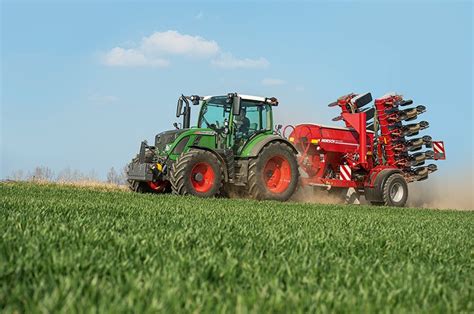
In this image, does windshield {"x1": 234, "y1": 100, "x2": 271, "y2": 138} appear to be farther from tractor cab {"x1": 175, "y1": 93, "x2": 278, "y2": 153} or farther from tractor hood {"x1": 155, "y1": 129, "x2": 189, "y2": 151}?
tractor hood {"x1": 155, "y1": 129, "x2": 189, "y2": 151}

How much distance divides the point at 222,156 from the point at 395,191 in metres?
5.55

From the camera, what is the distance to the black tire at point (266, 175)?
36.8 feet

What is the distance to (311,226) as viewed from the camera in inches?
218

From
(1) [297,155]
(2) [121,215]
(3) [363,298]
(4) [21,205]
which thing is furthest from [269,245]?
(1) [297,155]

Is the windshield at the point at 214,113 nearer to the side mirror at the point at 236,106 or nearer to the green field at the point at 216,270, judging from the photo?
the side mirror at the point at 236,106

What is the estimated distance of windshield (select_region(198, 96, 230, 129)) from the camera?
37.7ft

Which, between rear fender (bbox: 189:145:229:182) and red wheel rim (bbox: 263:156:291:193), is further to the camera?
red wheel rim (bbox: 263:156:291:193)

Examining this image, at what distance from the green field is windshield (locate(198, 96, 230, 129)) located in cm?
692

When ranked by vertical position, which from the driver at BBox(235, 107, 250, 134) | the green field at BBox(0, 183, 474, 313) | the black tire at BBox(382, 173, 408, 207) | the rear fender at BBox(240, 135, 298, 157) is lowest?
the green field at BBox(0, 183, 474, 313)

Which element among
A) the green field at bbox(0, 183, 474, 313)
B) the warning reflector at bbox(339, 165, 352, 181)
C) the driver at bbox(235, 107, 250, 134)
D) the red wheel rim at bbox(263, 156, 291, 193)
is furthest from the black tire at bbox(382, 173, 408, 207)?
the green field at bbox(0, 183, 474, 313)

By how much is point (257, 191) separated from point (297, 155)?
2537 millimetres

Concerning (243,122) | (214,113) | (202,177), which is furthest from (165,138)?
(243,122)

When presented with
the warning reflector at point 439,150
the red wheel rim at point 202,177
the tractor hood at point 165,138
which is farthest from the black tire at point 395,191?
the tractor hood at point 165,138

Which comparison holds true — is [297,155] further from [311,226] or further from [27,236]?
[27,236]
